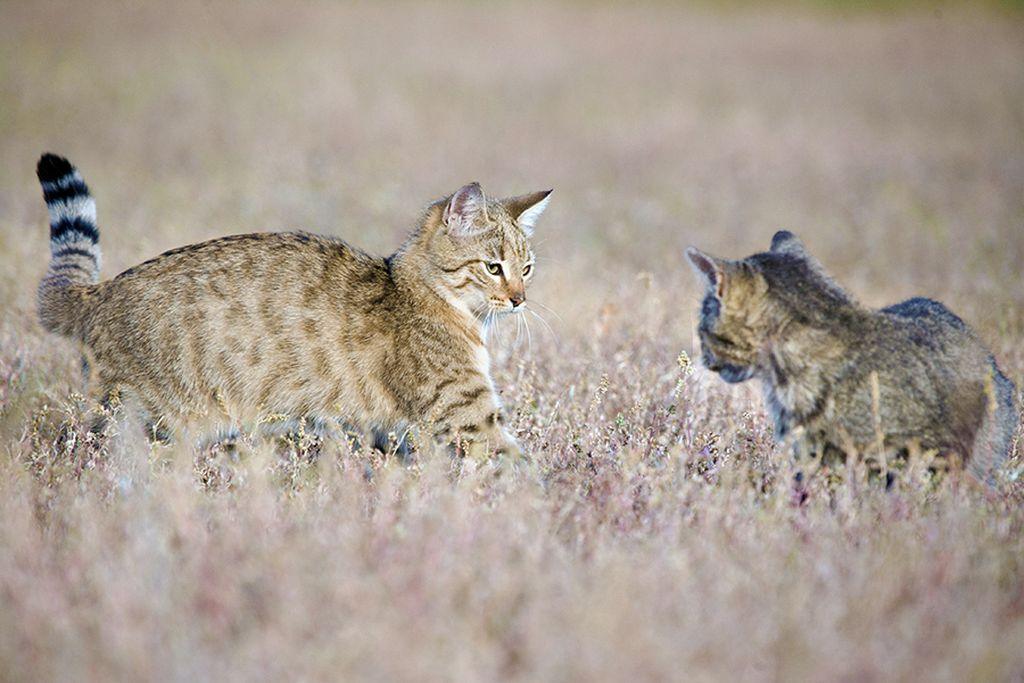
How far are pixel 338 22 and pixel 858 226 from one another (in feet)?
48.1

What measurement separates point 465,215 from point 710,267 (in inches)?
61.0

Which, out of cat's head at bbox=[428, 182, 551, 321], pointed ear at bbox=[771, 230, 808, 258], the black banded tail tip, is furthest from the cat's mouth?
the black banded tail tip

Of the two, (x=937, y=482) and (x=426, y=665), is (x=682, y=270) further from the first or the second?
(x=426, y=665)

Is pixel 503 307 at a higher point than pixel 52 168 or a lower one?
lower

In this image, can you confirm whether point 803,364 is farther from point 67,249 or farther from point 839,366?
point 67,249

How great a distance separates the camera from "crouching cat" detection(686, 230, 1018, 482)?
163 inches

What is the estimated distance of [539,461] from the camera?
15.6 feet

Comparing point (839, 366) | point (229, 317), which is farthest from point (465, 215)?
point (839, 366)

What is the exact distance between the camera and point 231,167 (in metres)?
13.9

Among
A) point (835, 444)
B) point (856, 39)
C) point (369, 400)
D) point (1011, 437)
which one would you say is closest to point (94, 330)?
point (369, 400)

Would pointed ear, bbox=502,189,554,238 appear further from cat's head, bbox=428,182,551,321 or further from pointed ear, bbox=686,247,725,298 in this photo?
pointed ear, bbox=686,247,725,298

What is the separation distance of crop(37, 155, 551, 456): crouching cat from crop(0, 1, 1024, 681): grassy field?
0.85ft

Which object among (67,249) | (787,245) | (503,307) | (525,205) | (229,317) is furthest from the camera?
(525,205)

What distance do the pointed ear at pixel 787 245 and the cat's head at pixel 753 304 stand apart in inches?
5.5
